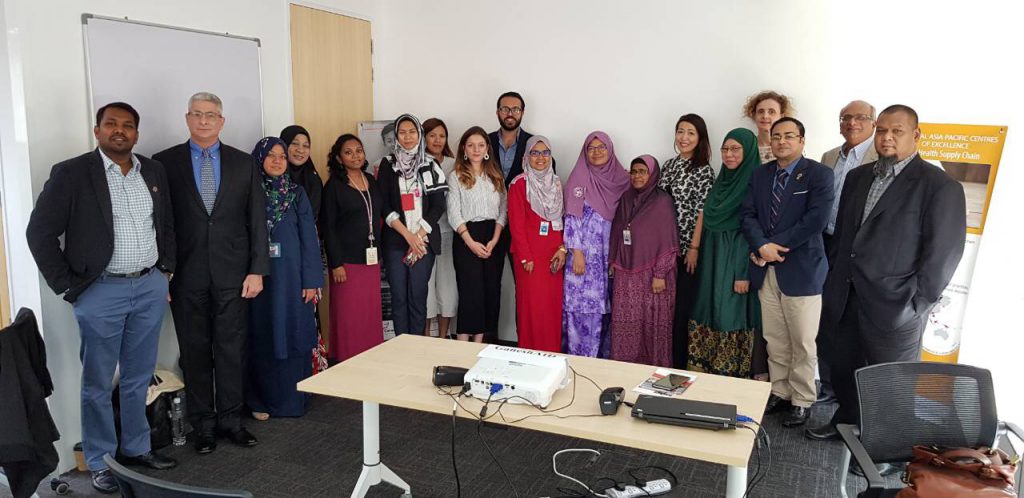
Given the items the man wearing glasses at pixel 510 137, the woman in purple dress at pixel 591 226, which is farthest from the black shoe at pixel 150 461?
the man wearing glasses at pixel 510 137

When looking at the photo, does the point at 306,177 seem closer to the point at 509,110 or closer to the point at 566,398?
the point at 509,110

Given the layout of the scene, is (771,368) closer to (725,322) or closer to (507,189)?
(725,322)

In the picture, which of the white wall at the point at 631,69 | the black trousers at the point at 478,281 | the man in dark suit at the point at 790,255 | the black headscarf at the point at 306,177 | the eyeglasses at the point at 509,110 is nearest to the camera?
the white wall at the point at 631,69

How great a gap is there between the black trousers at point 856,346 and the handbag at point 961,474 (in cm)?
85

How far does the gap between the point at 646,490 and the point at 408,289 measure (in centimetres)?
215

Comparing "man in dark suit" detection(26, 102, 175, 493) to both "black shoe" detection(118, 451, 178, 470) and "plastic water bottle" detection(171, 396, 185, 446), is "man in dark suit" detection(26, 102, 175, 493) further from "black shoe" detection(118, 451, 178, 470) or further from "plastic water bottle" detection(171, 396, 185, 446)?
"plastic water bottle" detection(171, 396, 185, 446)

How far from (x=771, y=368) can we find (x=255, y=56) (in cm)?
344

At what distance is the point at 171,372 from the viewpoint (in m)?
3.53

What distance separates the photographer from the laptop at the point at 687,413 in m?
1.96

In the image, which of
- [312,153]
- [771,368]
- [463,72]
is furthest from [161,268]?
[771,368]

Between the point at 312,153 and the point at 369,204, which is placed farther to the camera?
the point at 312,153

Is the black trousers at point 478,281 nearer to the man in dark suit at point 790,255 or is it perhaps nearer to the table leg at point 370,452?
the man in dark suit at point 790,255

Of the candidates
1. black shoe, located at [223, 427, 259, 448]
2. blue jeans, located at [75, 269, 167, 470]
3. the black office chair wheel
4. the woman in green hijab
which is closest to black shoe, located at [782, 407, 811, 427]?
the woman in green hijab

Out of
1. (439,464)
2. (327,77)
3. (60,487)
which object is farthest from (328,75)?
(60,487)
